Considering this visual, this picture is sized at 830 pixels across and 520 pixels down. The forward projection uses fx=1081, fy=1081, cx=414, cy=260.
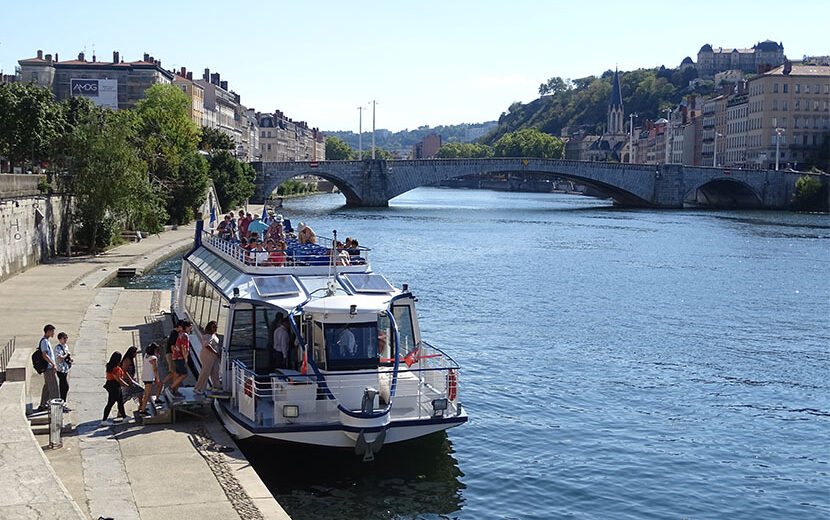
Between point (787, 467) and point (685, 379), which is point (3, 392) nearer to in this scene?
point (787, 467)

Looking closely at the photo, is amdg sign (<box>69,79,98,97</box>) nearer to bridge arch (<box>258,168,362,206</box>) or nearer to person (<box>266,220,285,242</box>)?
bridge arch (<box>258,168,362,206</box>)

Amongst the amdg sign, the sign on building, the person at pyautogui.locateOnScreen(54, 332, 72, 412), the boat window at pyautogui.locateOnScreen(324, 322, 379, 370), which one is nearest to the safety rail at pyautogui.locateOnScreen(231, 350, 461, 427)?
the boat window at pyautogui.locateOnScreen(324, 322, 379, 370)

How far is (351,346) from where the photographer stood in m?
16.9

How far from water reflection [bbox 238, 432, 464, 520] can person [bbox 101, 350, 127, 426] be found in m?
Answer: 2.02

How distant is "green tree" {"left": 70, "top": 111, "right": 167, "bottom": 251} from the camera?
153 feet

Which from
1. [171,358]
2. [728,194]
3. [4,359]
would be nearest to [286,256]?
[171,358]

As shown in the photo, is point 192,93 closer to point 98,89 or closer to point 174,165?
point 98,89

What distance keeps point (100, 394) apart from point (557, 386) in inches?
429

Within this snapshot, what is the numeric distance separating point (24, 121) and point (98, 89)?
5224cm

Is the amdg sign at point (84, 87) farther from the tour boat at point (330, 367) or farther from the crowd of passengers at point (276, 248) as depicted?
the tour boat at point (330, 367)

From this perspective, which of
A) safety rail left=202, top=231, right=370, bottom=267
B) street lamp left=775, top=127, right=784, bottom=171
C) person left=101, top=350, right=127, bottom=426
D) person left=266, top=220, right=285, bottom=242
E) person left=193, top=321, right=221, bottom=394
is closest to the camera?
person left=101, top=350, right=127, bottom=426

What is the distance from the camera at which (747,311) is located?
38.9 m

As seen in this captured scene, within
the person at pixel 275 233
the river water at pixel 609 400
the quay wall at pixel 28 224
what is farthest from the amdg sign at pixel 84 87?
the person at pixel 275 233

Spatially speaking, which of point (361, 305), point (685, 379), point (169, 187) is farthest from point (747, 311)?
point (169, 187)
